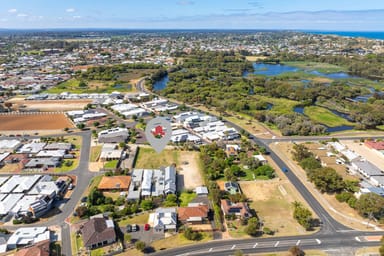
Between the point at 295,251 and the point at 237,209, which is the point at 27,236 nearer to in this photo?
the point at 237,209

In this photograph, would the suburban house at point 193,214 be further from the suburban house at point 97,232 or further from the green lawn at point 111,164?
the green lawn at point 111,164

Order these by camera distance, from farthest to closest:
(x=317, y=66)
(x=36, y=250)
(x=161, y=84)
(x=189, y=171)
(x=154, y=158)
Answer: (x=317, y=66), (x=161, y=84), (x=154, y=158), (x=189, y=171), (x=36, y=250)

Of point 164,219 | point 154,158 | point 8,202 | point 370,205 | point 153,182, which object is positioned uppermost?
point 370,205

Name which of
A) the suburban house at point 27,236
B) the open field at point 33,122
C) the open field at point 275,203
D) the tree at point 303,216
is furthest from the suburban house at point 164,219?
the open field at point 33,122

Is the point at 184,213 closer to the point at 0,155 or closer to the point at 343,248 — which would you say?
the point at 343,248

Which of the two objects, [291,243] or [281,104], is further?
[281,104]

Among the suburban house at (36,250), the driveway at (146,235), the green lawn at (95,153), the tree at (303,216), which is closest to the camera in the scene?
the suburban house at (36,250)

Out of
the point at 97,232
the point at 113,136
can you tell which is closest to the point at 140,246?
the point at 97,232
